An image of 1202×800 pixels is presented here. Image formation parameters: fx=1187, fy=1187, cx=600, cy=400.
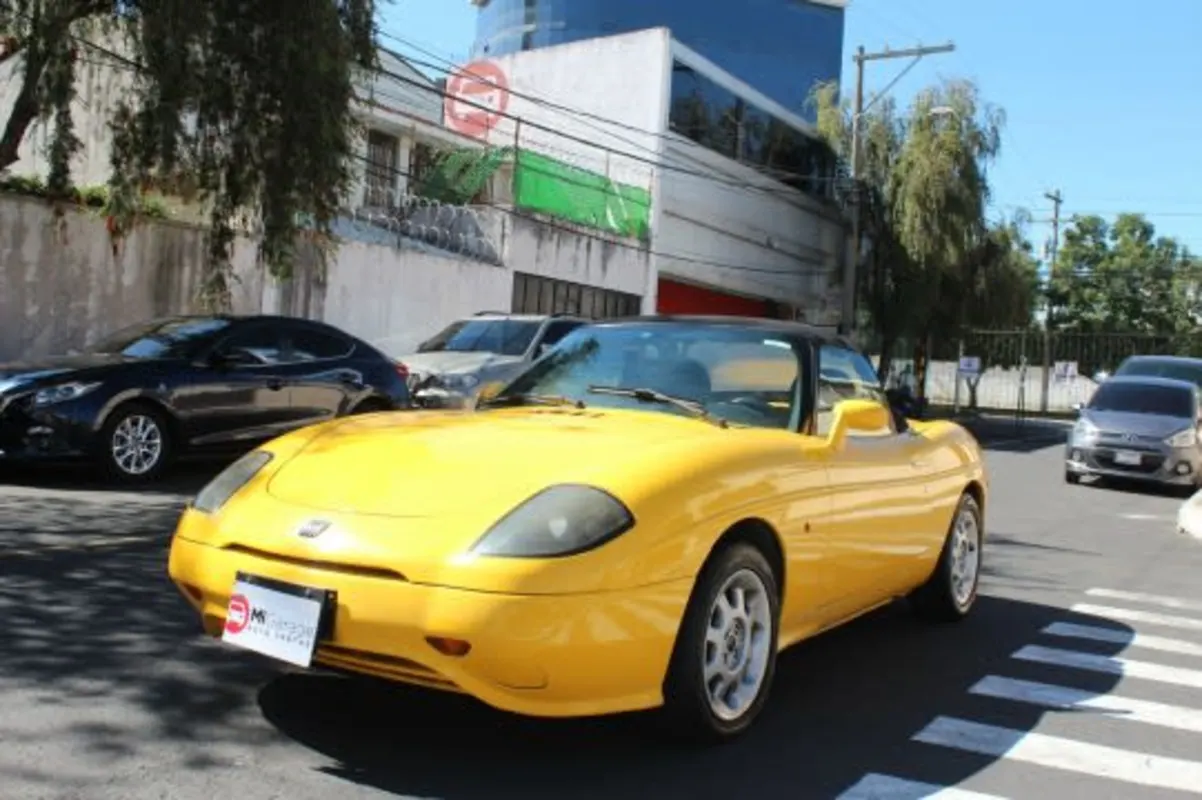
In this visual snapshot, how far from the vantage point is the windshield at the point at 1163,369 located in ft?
66.7

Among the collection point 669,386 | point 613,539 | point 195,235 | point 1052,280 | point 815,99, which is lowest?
point 613,539

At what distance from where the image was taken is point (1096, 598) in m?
7.54

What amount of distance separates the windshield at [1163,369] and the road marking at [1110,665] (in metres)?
15.9

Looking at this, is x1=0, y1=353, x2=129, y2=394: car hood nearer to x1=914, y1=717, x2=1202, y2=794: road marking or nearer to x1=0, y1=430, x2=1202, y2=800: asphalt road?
x1=0, y1=430, x2=1202, y2=800: asphalt road

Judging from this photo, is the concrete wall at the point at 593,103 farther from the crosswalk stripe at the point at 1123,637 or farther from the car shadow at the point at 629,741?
the car shadow at the point at 629,741

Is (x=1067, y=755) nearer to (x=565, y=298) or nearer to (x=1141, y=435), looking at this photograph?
(x=1141, y=435)

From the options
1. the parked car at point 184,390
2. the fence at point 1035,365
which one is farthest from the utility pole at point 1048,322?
the parked car at point 184,390

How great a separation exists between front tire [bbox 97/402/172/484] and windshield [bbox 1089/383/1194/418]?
41.9 feet

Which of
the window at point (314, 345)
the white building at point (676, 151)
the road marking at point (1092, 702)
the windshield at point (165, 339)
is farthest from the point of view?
the white building at point (676, 151)

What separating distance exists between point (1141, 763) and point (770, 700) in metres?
1.35

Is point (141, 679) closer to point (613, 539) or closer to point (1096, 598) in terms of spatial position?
point (613, 539)

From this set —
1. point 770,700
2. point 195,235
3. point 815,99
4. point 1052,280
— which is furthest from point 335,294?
point 1052,280

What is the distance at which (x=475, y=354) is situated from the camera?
13.9m

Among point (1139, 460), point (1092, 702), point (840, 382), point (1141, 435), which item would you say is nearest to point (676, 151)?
point (1141, 435)
